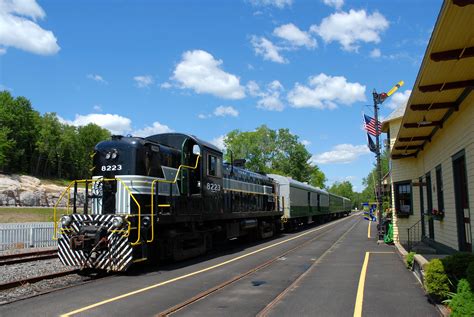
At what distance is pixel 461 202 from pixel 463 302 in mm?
5490

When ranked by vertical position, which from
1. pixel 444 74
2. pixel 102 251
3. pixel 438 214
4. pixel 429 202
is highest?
pixel 444 74

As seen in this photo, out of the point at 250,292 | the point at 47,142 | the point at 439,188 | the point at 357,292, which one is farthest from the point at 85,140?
the point at 357,292

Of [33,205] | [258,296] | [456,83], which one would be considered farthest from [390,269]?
[33,205]

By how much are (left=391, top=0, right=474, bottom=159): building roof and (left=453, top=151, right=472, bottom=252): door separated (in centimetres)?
139

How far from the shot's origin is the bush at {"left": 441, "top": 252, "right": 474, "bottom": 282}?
745cm

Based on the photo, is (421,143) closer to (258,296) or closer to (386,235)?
(386,235)

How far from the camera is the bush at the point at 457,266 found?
24.4 ft

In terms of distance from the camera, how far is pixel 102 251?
432 inches

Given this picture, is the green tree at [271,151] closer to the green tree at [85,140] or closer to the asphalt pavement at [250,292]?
the green tree at [85,140]

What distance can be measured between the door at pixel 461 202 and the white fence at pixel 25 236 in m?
18.3

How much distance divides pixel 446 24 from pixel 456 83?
324 centimetres

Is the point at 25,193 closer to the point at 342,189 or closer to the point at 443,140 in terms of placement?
the point at 443,140

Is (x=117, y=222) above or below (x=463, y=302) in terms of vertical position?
above

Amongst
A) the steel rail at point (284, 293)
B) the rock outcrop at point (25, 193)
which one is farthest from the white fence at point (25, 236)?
the rock outcrop at point (25, 193)
